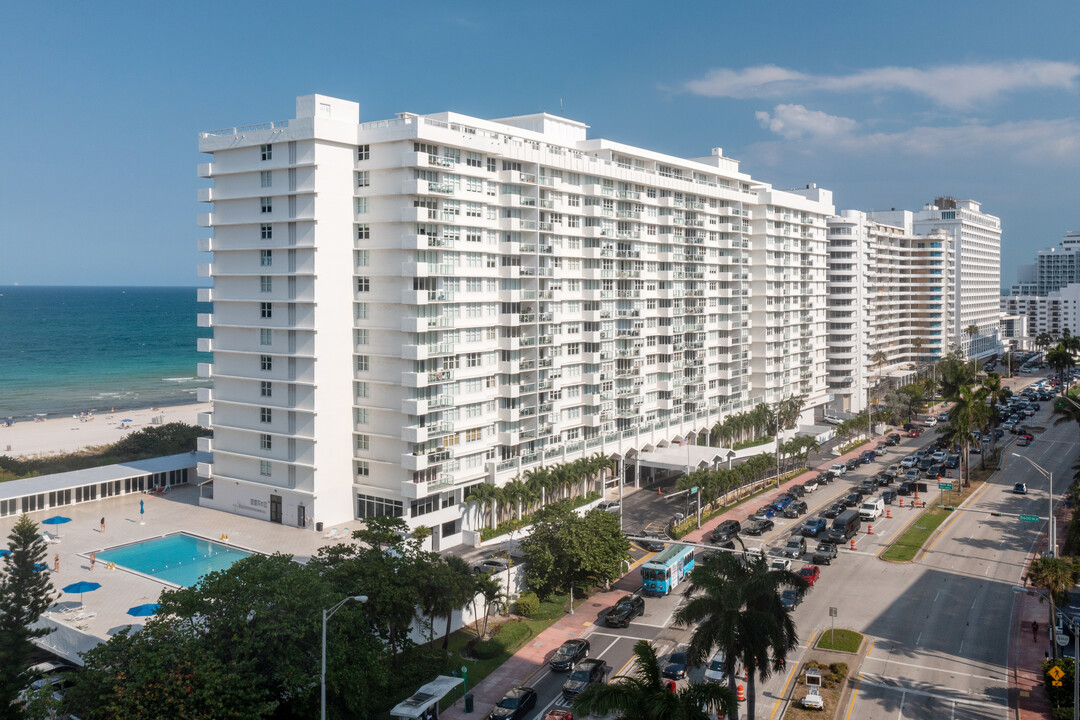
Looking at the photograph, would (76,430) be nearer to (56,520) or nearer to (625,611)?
(56,520)

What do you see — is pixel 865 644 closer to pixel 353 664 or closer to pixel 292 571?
pixel 353 664

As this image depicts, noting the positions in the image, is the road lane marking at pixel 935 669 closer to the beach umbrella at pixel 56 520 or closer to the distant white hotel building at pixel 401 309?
the distant white hotel building at pixel 401 309

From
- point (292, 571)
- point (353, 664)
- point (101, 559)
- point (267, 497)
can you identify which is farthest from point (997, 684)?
point (101, 559)

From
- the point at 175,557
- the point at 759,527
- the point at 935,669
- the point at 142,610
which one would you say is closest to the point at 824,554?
the point at 759,527

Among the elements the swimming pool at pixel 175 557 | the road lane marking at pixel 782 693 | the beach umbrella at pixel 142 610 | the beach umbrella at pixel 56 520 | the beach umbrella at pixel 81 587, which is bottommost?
the road lane marking at pixel 782 693

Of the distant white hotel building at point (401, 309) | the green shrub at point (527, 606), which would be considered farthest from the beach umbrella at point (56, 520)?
the green shrub at point (527, 606)

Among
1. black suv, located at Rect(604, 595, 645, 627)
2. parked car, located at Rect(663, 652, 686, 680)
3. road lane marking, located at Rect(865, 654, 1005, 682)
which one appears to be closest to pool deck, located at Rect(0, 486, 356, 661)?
black suv, located at Rect(604, 595, 645, 627)
